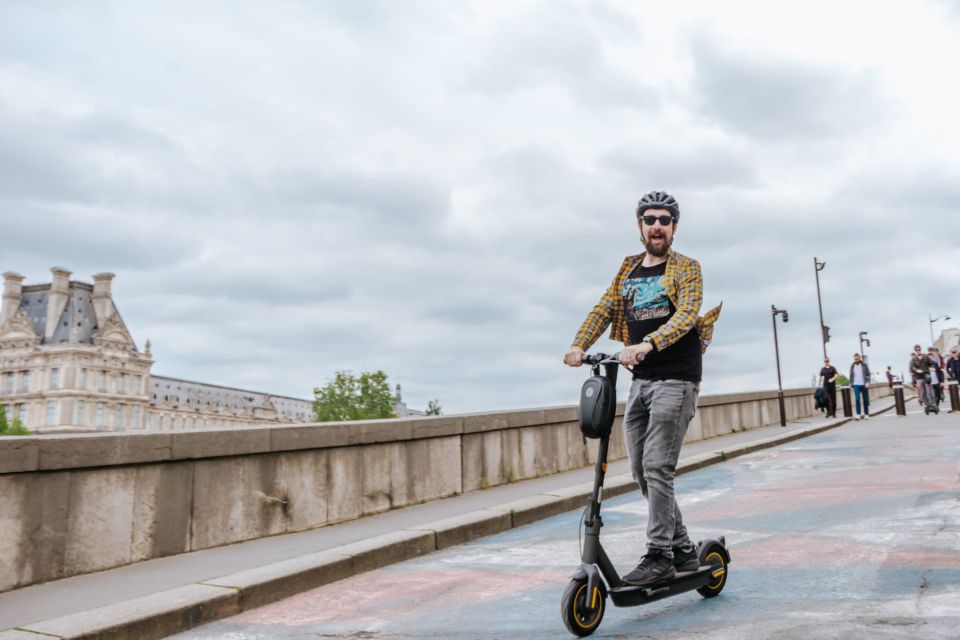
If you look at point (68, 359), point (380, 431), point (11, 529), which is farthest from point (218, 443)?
point (68, 359)

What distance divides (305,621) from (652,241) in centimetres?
274

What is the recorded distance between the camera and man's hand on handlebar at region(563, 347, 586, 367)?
4.02 m

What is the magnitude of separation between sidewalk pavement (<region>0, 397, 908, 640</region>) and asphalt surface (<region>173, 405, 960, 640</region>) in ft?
0.41

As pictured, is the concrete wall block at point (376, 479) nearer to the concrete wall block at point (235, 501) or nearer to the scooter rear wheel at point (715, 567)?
the concrete wall block at point (235, 501)

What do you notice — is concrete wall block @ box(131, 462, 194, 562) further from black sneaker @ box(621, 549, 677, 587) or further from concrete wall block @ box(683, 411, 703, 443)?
concrete wall block @ box(683, 411, 703, 443)

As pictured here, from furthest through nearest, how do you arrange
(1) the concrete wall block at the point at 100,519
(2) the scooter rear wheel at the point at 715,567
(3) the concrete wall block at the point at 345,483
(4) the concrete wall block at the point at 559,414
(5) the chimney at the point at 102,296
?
(5) the chimney at the point at 102,296 → (4) the concrete wall block at the point at 559,414 → (3) the concrete wall block at the point at 345,483 → (1) the concrete wall block at the point at 100,519 → (2) the scooter rear wheel at the point at 715,567

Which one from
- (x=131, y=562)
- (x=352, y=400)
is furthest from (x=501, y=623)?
(x=352, y=400)

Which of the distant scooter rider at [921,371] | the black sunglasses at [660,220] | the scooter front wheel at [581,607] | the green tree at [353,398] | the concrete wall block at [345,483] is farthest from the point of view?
the green tree at [353,398]

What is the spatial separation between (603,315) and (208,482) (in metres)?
3.98

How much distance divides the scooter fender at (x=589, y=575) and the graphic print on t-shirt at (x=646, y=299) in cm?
122

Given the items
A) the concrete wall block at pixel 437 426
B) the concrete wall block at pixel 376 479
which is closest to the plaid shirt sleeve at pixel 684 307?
the concrete wall block at pixel 376 479

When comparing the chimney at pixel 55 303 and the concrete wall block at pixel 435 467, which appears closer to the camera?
the concrete wall block at pixel 435 467

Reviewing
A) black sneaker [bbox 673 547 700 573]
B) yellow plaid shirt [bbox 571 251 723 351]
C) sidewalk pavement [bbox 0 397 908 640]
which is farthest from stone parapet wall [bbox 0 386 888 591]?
black sneaker [bbox 673 547 700 573]

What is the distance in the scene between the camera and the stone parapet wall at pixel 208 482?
5.61m
